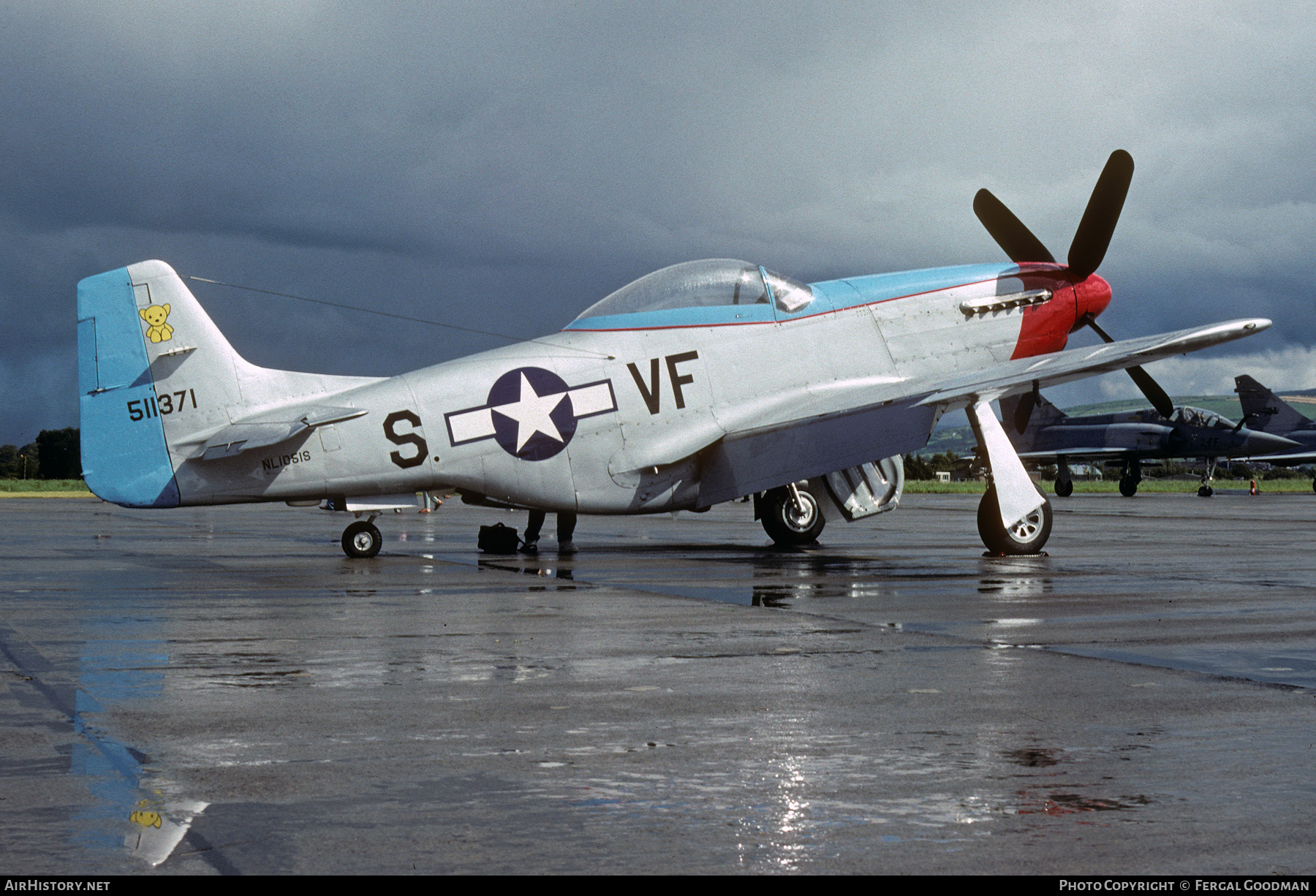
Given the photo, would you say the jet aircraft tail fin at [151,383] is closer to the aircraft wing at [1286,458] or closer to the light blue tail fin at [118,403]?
the light blue tail fin at [118,403]

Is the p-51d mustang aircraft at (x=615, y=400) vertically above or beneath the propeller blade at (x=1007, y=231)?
beneath

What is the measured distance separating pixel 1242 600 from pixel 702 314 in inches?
300

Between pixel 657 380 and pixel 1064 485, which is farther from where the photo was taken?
pixel 1064 485

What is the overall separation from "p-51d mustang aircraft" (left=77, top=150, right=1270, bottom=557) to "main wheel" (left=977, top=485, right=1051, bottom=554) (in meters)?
0.03

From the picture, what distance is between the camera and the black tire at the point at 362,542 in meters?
17.2

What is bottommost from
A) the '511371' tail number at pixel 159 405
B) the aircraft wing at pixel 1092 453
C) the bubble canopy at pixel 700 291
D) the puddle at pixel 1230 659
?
the puddle at pixel 1230 659

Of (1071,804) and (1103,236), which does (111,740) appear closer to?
(1071,804)

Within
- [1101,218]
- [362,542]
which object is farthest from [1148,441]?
[362,542]

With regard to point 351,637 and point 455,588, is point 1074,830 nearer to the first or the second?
point 351,637

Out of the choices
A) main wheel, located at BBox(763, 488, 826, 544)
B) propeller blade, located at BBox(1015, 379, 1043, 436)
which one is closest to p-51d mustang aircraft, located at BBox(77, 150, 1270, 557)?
propeller blade, located at BBox(1015, 379, 1043, 436)

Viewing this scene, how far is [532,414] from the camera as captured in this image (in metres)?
16.0

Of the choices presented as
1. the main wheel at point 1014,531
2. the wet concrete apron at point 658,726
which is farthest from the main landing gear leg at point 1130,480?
the wet concrete apron at point 658,726

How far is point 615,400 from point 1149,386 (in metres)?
8.52

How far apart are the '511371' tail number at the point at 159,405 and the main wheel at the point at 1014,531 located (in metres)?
10.1
